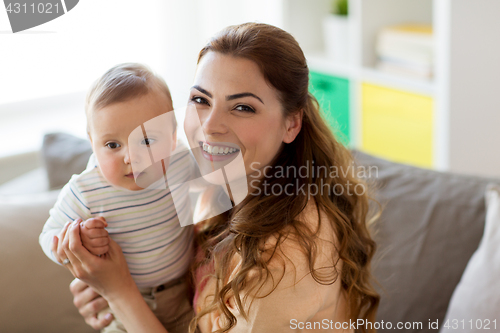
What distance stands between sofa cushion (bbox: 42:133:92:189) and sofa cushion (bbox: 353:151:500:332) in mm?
716

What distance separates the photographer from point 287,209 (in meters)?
0.84

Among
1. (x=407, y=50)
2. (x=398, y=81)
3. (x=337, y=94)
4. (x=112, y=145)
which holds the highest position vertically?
(x=112, y=145)

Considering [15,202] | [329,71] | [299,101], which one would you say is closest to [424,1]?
Result: [329,71]

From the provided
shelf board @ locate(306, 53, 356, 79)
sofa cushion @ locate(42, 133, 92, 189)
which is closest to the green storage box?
shelf board @ locate(306, 53, 356, 79)

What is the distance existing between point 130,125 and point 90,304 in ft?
1.26

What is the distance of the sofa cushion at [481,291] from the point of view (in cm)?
96

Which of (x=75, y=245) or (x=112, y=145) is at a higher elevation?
(x=112, y=145)

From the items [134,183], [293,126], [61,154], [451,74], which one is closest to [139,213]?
[134,183]

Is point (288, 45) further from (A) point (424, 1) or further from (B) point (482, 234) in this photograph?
(A) point (424, 1)

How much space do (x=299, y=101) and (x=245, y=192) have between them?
0.17 m

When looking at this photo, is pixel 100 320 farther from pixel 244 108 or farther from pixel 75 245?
pixel 244 108

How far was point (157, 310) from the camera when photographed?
0.84 meters

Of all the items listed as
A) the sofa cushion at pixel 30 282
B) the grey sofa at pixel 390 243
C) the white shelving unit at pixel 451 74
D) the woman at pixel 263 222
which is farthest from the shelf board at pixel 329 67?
the sofa cushion at pixel 30 282

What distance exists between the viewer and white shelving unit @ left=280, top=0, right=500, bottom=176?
1824mm
